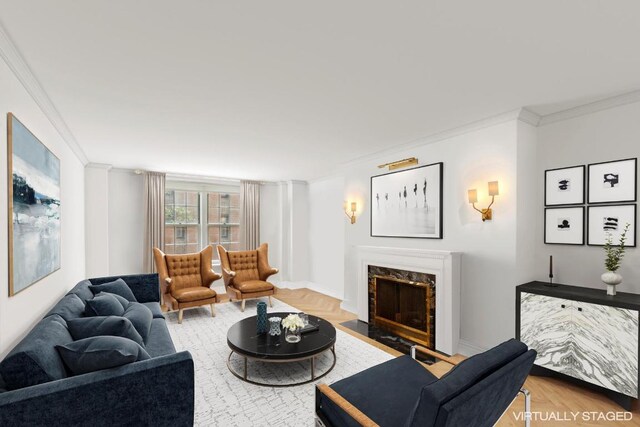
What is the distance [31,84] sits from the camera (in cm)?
226

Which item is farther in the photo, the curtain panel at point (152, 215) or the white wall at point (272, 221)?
the white wall at point (272, 221)

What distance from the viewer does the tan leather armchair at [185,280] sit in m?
4.68

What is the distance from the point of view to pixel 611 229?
2756 millimetres

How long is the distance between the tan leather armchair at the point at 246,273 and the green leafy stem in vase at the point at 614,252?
15.1 ft

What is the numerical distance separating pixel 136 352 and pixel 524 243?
3567 mm

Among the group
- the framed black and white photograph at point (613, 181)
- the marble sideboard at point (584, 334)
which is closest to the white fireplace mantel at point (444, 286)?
the marble sideboard at point (584, 334)

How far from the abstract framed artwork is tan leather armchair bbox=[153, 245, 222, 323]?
6.55ft

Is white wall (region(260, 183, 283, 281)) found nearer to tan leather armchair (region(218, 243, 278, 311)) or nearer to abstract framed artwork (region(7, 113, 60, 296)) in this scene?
tan leather armchair (region(218, 243, 278, 311))

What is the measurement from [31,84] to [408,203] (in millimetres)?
4038

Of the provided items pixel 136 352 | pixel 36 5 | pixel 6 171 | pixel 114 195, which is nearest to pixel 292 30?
pixel 36 5

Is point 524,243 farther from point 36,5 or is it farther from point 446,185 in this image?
point 36,5

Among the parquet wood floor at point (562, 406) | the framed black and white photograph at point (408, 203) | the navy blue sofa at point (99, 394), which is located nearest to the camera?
the navy blue sofa at point (99, 394)

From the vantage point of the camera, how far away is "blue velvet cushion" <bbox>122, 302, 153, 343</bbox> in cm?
267

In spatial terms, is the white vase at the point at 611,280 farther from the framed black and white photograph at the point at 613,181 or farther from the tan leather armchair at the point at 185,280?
the tan leather armchair at the point at 185,280
